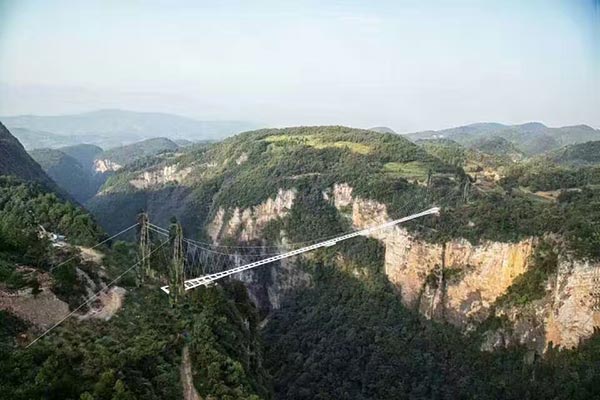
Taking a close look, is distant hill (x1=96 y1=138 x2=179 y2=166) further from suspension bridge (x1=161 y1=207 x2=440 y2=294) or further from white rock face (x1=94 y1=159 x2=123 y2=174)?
suspension bridge (x1=161 y1=207 x2=440 y2=294)

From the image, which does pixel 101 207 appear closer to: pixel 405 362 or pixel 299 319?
pixel 299 319

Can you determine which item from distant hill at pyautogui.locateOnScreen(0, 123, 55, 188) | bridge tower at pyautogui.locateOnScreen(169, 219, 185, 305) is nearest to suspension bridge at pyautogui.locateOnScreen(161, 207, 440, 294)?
bridge tower at pyautogui.locateOnScreen(169, 219, 185, 305)

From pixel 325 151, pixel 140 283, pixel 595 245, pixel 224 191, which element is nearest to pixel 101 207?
pixel 224 191

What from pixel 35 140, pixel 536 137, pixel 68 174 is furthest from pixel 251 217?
pixel 35 140

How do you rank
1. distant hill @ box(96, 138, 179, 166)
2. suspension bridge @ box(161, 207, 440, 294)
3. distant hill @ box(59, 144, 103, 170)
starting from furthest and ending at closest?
distant hill @ box(59, 144, 103, 170) → distant hill @ box(96, 138, 179, 166) → suspension bridge @ box(161, 207, 440, 294)

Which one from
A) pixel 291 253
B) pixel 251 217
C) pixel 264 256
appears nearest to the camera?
pixel 291 253

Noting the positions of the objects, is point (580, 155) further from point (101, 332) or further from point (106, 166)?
point (106, 166)
